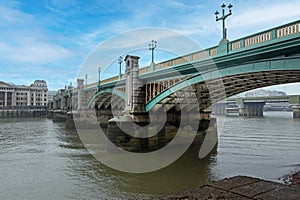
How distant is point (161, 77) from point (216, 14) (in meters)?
5.17

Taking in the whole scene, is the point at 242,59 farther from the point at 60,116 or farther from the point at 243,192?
the point at 60,116

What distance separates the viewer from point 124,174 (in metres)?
11.6

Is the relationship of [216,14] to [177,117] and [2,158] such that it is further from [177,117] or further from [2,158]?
[2,158]

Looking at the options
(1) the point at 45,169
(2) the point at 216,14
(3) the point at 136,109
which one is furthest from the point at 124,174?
(2) the point at 216,14

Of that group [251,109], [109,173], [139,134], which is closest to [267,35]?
[109,173]

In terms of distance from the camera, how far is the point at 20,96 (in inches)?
3292

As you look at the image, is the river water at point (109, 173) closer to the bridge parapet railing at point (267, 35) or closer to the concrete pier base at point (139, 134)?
the concrete pier base at point (139, 134)

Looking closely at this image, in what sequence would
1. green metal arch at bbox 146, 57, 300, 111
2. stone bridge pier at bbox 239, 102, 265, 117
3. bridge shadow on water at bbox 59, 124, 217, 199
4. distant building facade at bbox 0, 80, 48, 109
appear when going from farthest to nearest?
distant building facade at bbox 0, 80, 48, 109
stone bridge pier at bbox 239, 102, 265, 117
bridge shadow on water at bbox 59, 124, 217, 199
green metal arch at bbox 146, 57, 300, 111

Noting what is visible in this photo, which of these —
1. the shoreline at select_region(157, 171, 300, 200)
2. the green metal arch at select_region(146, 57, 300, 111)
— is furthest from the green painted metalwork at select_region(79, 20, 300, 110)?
the shoreline at select_region(157, 171, 300, 200)

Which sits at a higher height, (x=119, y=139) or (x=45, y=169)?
(x=119, y=139)

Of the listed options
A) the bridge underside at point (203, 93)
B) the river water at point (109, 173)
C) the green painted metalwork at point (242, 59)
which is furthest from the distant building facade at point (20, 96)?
the green painted metalwork at point (242, 59)

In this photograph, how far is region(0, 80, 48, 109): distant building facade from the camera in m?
79.0

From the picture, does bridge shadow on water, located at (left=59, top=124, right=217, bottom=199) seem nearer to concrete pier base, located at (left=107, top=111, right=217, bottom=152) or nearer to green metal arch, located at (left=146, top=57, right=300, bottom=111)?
concrete pier base, located at (left=107, top=111, right=217, bottom=152)

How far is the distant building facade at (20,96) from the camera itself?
79.0m
